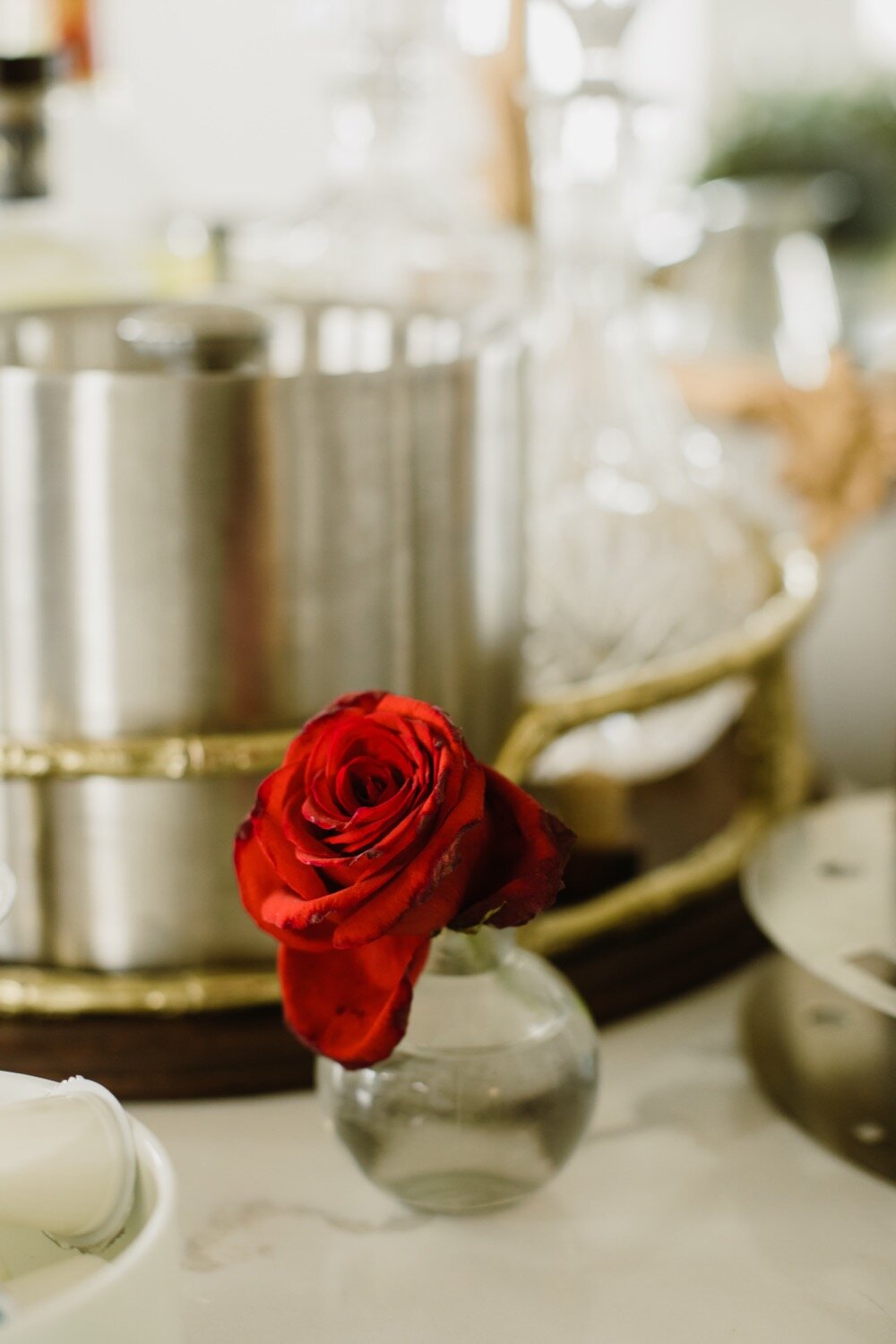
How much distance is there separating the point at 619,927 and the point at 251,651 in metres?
0.13

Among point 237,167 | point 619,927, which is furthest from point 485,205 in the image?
A: point 619,927

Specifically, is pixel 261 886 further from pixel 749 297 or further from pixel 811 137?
pixel 811 137

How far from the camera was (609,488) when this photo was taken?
490 mm

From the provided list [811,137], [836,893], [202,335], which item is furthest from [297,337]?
[811,137]

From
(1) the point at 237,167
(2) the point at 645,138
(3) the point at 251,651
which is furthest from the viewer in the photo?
(1) the point at 237,167

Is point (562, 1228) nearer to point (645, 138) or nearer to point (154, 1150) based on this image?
point (154, 1150)

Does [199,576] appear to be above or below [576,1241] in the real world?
above

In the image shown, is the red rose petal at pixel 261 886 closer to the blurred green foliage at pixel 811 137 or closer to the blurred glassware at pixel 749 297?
the blurred glassware at pixel 749 297

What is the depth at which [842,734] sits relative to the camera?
594mm

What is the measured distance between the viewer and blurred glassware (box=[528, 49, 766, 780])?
469 millimetres

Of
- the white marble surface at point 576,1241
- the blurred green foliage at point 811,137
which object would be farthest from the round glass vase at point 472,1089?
the blurred green foliage at point 811,137

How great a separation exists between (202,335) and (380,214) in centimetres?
26

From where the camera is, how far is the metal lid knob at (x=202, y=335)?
0.34 m

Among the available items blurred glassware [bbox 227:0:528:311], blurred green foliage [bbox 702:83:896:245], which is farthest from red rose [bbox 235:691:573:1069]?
blurred green foliage [bbox 702:83:896:245]
